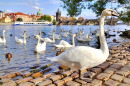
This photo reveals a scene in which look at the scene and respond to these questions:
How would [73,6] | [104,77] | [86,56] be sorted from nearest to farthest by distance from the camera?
1. [86,56]
2. [104,77]
3. [73,6]

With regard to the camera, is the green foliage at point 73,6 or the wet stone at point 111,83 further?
the green foliage at point 73,6

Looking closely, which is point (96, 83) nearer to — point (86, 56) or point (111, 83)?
point (111, 83)

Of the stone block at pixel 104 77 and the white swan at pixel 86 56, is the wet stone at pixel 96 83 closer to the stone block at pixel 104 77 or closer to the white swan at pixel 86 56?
the stone block at pixel 104 77

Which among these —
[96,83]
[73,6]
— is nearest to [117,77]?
[96,83]

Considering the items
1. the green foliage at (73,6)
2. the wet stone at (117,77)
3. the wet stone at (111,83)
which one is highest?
the green foliage at (73,6)

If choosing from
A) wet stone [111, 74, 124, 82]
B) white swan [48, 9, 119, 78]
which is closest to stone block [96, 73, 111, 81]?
wet stone [111, 74, 124, 82]

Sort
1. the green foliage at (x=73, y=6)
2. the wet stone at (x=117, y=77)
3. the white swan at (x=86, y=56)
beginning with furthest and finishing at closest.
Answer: the green foliage at (x=73, y=6) → the wet stone at (x=117, y=77) → the white swan at (x=86, y=56)

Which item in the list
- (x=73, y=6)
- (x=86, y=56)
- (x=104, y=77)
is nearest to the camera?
(x=86, y=56)

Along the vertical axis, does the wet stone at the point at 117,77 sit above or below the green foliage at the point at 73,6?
below

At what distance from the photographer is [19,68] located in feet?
17.8

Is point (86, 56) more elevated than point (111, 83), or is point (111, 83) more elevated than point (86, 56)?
point (86, 56)

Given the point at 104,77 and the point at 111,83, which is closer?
the point at 111,83

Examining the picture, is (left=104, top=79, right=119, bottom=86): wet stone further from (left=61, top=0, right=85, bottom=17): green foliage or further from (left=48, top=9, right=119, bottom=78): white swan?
(left=61, top=0, right=85, bottom=17): green foliage

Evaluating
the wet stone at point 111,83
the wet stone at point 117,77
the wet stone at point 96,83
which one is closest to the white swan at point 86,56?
the wet stone at point 96,83
